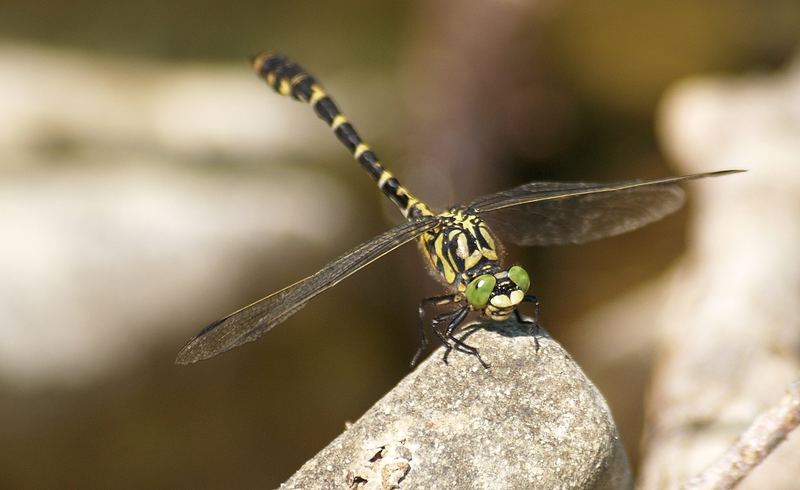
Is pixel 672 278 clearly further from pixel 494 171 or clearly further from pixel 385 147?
pixel 385 147

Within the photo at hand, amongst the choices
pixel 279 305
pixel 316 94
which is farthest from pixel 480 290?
pixel 316 94

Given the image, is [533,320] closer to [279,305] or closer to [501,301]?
[501,301]

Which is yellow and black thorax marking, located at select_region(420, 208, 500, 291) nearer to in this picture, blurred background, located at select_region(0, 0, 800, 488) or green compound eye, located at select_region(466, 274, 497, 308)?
green compound eye, located at select_region(466, 274, 497, 308)

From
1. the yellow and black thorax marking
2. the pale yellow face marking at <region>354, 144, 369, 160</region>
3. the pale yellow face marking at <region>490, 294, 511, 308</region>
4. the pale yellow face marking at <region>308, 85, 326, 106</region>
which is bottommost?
the pale yellow face marking at <region>490, 294, 511, 308</region>

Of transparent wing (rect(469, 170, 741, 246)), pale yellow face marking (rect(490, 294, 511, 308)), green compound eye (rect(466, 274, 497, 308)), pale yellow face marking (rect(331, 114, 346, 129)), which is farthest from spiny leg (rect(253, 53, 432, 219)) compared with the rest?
pale yellow face marking (rect(490, 294, 511, 308))

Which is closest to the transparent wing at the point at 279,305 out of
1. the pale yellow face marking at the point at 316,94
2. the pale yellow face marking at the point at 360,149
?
the pale yellow face marking at the point at 360,149

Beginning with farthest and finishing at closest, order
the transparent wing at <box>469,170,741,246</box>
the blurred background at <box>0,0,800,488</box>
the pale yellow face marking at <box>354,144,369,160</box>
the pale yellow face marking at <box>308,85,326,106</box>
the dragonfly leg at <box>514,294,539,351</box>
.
→ the blurred background at <box>0,0,800,488</box> → the pale yellow face marking at <box>308,85,326,106</box> → the pale yellow face marking at <box>354,144,369,160</box> → the transparent wing at <box>469,170,741,246</box> → the dragonfly leg at <box>514,294,539,351</box>

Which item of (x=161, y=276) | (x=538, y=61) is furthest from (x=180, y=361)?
(x=538, y=61)
